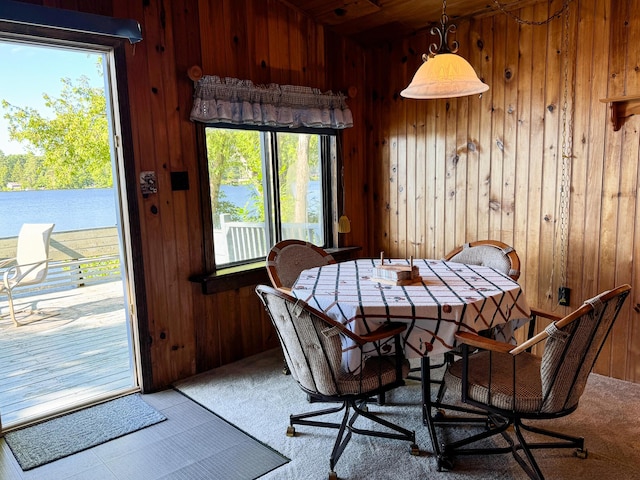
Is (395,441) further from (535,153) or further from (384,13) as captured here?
(384,13)

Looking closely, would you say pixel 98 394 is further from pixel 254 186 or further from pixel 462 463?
pixel 462 463

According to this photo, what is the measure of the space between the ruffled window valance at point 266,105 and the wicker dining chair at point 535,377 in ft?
6.79

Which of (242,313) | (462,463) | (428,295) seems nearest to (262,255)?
→ (242,313)

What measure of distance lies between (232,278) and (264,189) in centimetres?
74

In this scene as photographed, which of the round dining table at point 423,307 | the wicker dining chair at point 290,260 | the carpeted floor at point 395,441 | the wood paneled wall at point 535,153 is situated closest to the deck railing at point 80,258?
the wicker dining chair at point 290,260

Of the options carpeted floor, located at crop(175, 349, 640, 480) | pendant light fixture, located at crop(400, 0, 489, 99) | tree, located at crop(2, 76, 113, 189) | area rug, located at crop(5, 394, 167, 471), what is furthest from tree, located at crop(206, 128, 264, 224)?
pendant light fixture, located at crop(400, 0, 489, 99)

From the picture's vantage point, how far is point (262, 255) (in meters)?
3.57

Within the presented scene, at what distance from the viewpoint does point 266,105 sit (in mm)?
3271

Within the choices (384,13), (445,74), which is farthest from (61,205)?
(445,74)

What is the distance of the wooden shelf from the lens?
8.61ft

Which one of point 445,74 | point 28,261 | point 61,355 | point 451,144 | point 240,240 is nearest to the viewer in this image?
point 445,74

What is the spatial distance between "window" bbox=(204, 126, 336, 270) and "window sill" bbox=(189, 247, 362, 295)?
123mm

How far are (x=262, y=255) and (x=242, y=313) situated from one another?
18.4 inches

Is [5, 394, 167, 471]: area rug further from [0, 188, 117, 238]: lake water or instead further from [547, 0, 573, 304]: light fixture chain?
[547, 0, 573, 304]: light fixture chain
